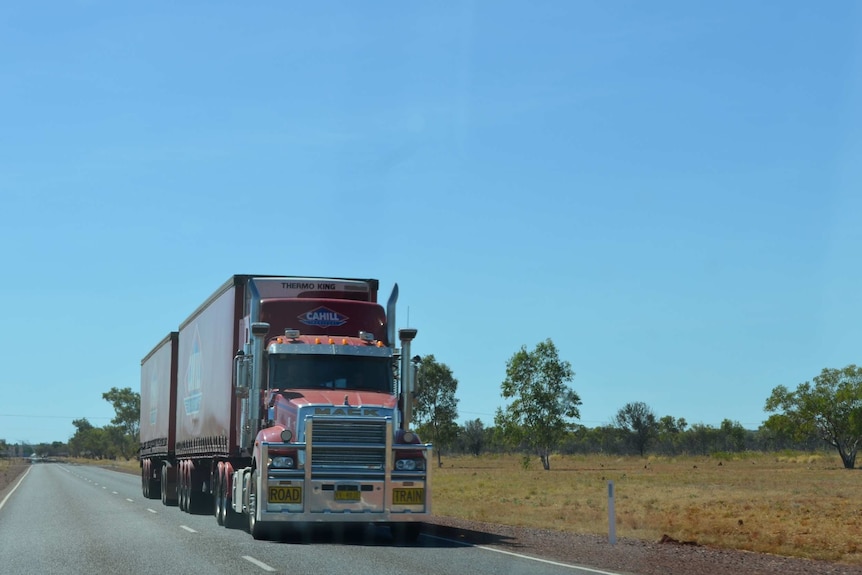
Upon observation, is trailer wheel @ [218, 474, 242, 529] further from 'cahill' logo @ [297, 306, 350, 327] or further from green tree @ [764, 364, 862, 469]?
green tree @ [764, 364, 862, 469]

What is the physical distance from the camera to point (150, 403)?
35.1 meters

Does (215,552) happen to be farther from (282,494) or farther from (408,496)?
(408,496)

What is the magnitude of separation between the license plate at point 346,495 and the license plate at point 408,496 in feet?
2.04

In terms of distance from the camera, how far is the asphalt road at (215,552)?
13875mm

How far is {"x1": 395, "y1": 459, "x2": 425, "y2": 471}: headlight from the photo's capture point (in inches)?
689

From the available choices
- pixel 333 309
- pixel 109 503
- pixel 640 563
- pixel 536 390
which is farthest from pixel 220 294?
pixel 536 390

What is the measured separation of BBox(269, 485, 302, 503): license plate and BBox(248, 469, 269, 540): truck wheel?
902mm

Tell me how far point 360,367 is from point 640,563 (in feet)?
20.4

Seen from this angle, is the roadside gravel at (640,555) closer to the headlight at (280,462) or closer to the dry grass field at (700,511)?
the dry grass field at (700,511)

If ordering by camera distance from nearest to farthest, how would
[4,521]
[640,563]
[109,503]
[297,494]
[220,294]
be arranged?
[640,563], [297,494], [220,294], [4,521], [109,503]

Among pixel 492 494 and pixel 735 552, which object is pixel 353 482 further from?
pixel 492 494

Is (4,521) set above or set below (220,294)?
below

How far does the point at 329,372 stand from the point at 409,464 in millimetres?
2368

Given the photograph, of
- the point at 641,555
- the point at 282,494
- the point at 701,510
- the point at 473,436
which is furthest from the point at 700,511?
the point at 473,436
